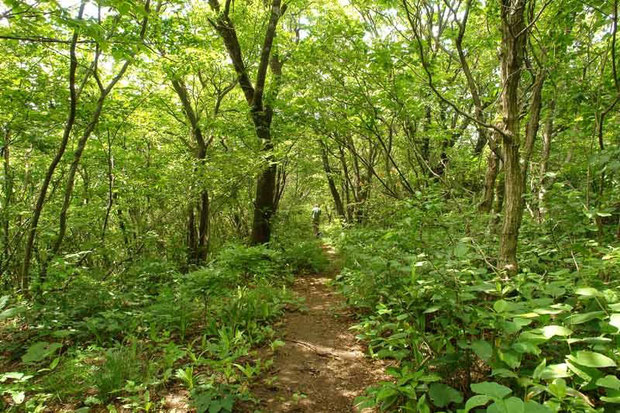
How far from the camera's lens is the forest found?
7.63ft

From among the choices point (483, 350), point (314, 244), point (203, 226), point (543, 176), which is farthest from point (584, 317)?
point (203, 226)

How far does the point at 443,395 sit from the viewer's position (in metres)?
2.17

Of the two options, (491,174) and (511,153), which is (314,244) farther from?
(511,153)

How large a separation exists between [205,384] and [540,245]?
3800 millimetres

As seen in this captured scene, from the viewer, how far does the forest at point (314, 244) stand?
2.32m

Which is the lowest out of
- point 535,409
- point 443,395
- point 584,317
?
point 443,395

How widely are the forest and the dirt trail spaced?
3cm

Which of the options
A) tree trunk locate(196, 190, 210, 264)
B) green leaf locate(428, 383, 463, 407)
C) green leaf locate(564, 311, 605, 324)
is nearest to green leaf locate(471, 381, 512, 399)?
green leaf locate(564, 311, 605, 324)

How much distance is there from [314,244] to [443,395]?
7.57 metres

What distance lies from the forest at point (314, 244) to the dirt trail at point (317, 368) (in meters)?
0.03

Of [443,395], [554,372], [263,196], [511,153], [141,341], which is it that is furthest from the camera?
[263,196]

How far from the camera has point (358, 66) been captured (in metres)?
6.17

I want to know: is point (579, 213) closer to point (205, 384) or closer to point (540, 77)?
point (540, 77)

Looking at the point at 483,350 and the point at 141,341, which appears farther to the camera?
the point at 141,341
